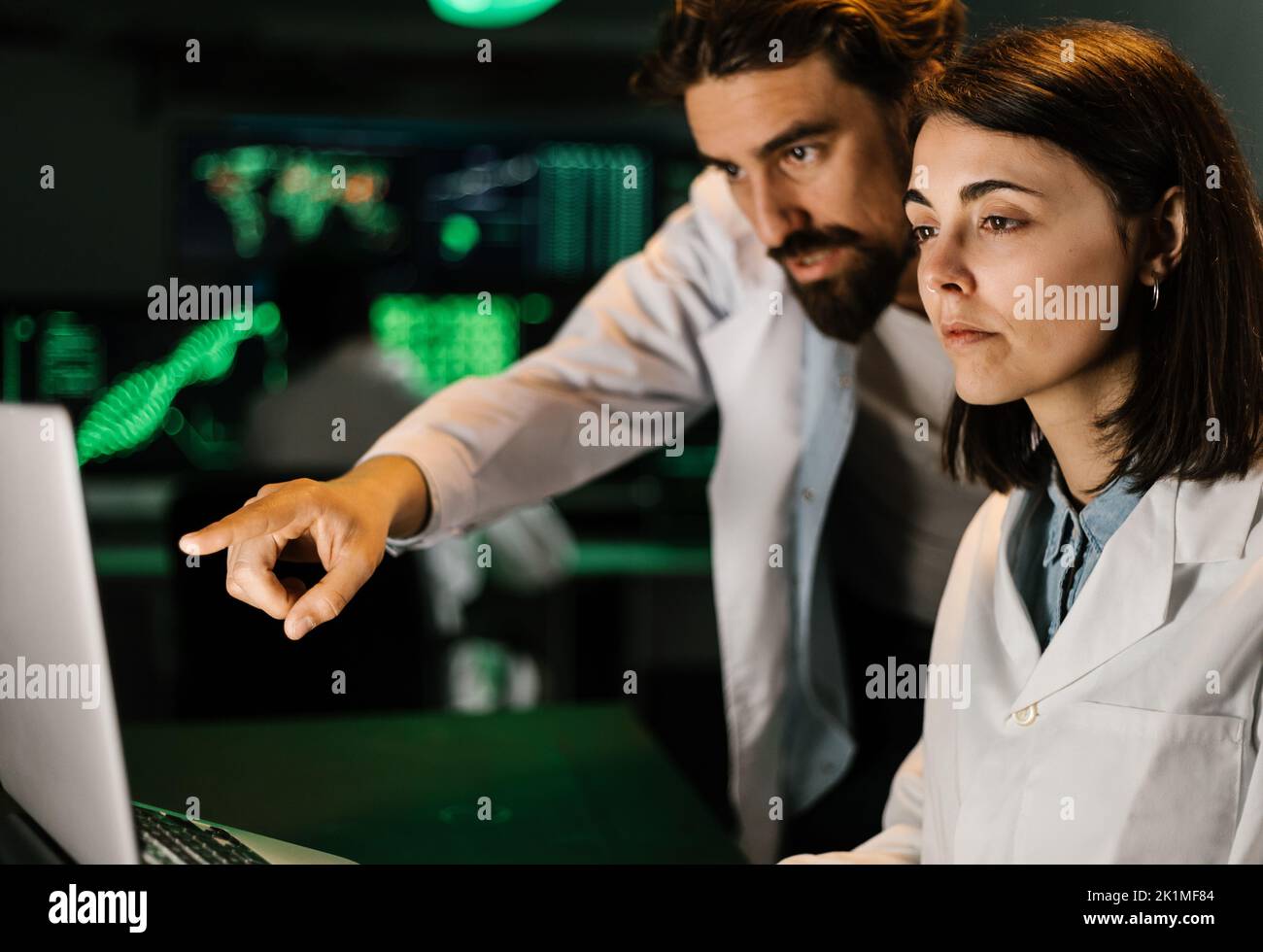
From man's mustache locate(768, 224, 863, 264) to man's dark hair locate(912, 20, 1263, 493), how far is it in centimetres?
25

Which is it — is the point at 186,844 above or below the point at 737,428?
below

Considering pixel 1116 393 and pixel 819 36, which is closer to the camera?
pixel 1116 393

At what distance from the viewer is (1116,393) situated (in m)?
1.07

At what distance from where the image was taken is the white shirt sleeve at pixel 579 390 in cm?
133

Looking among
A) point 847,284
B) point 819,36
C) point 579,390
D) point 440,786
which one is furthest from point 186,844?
point 819,36

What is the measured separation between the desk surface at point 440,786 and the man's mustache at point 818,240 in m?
0.65

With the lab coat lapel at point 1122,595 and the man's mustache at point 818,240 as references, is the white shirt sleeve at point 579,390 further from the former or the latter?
the lab coat lapel at point 1122,595

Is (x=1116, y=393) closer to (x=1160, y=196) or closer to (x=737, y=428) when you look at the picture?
(x=1160, y=196)

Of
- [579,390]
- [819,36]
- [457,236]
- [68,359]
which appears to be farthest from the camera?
[457,236]

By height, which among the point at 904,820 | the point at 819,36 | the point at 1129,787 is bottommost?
the point at 904,820

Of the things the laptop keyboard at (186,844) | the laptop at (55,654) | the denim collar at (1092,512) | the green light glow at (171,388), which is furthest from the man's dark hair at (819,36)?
the green light glow at (171,388)

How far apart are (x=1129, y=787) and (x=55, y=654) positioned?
87 cm

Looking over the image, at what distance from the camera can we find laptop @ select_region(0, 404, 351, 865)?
0.82m

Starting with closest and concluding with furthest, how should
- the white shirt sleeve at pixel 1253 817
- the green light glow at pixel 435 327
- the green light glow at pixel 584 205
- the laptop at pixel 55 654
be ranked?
the laptop at pixel 55 654 → the white shirt sleeve at pixel 1253 817 → the green light glow at pixel 435 327 → the green light glow at pixel 584 205
